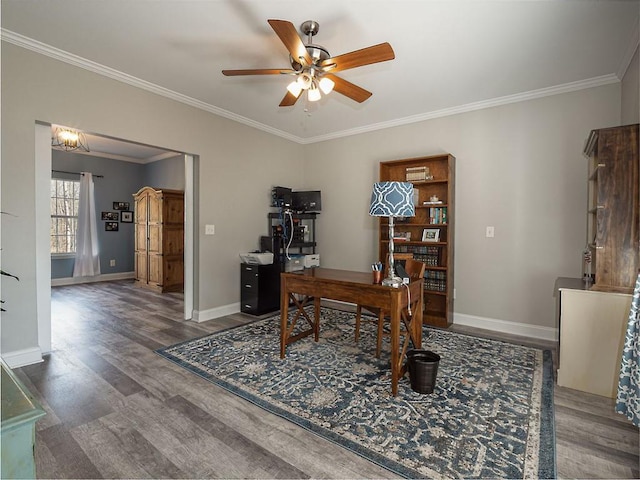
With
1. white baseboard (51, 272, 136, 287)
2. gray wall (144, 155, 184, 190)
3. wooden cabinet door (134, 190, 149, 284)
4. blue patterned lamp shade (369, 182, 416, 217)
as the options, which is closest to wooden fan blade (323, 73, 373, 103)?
blue patterned lamp shade (369, 182, 416, 217)

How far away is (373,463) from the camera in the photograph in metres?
1.57

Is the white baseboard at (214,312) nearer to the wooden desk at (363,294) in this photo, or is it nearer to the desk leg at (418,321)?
the wooden desk at (363,294)

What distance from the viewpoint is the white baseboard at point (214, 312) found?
3916 millimetres

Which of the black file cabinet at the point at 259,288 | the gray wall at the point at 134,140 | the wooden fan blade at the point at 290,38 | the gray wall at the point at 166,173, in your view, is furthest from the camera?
the gray wall at the point at 166,173

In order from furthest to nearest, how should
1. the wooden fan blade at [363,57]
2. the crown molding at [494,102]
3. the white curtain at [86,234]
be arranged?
the white curtain at [86,234] < the crown molding at [494,102] < the wooden fan blade at [363,57]

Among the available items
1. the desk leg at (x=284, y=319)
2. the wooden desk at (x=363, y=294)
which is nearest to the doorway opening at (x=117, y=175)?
the desk leg at (x=284, y=319)

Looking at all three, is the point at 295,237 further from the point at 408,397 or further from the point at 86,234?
the point at 86,234

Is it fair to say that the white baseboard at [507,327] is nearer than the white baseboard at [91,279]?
Yes

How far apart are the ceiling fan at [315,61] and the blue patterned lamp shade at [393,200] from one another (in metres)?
0.85

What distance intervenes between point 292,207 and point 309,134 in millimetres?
1229

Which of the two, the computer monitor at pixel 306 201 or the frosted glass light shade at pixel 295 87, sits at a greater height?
the frosted glass light shade at pixel 295 87

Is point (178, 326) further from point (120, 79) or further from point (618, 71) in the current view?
point (618, 71)

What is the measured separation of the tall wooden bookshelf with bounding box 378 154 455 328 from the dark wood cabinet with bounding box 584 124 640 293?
1495mm

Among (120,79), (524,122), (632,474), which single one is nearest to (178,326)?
(120,79)
